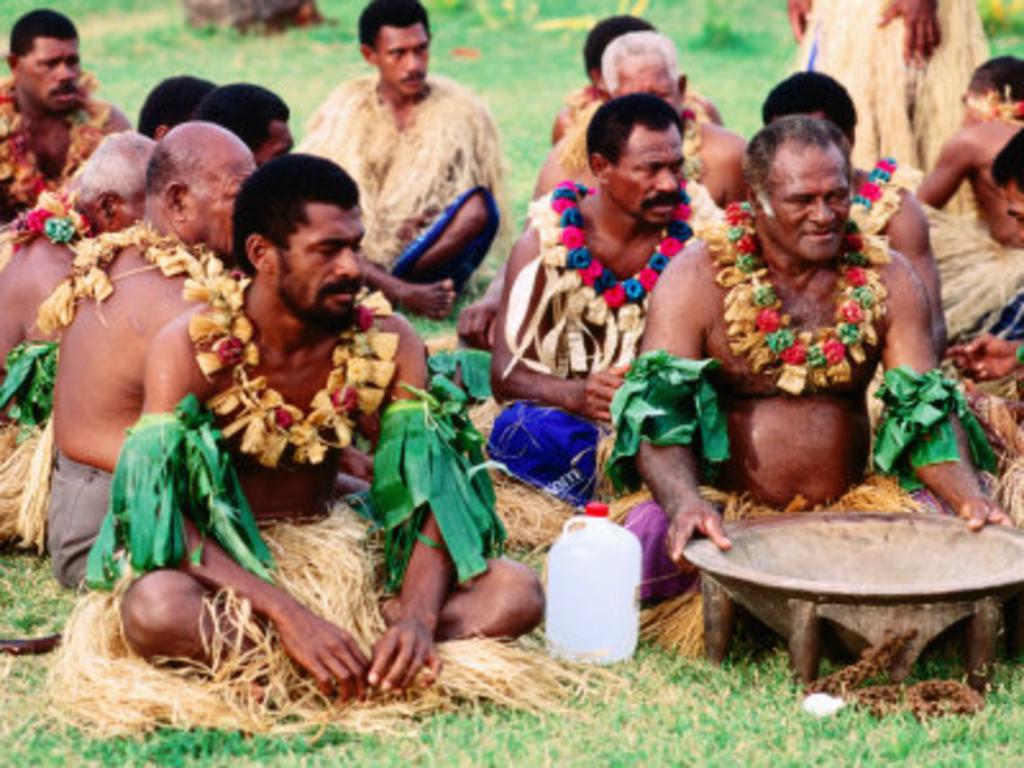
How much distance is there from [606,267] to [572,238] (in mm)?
141

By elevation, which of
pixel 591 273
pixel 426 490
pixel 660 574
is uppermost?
pixel 591 273

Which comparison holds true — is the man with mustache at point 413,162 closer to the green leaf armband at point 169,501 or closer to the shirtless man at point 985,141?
the shirtless man at point 985,141

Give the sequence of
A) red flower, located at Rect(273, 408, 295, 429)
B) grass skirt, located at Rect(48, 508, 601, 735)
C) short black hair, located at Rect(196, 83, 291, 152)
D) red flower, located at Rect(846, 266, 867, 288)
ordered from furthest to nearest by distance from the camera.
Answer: short black hair, located at Rect(196, 83, 291, 152) → red flower, located at Rect(846, 266, 867, 288) → red flower, located at Rect(273, 408, 295, 429) → grass skirt, located at Rect(48, 508, 601, 735)

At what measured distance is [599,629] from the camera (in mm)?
4586

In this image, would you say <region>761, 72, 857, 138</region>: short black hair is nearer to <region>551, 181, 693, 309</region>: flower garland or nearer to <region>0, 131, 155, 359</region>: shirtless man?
<region>551, 181, 693, 309</region>: flower garland

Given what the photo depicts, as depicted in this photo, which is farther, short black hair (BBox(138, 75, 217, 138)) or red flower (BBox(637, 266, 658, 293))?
short black hair (BBox(138, 75, 217, 138))

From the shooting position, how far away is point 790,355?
15.8 feet

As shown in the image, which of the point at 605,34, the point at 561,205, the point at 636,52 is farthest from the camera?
the point at 605,34

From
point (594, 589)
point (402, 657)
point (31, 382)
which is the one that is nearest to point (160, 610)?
point (402, 657)

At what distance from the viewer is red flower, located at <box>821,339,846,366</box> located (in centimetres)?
481

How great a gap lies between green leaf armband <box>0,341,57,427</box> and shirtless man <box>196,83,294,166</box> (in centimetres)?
117

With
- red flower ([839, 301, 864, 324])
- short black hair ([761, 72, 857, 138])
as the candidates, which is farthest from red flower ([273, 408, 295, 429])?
short black hair ([761, 72, 857, 138])

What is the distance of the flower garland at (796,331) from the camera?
190 inches

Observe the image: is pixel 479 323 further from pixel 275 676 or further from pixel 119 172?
pixel 275 676
